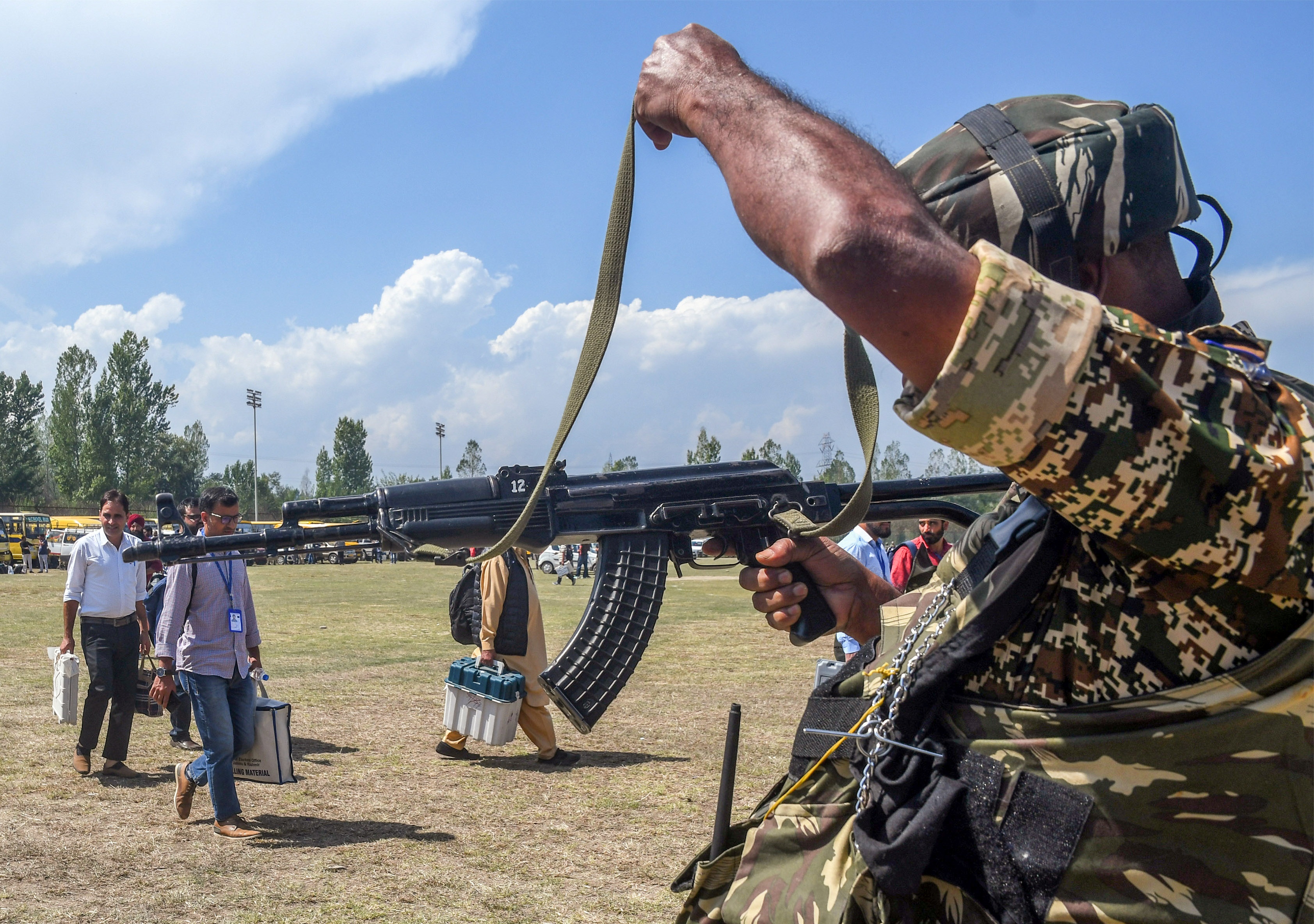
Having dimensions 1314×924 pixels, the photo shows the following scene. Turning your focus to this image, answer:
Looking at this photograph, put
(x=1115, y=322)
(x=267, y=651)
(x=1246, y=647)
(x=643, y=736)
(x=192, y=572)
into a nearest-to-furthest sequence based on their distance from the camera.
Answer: (x=1115, y=322) → (x=1246, y=647) → (x=192, y=572) → (x=643, y=736) → (x=267, y=651)

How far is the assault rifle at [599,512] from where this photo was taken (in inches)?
134

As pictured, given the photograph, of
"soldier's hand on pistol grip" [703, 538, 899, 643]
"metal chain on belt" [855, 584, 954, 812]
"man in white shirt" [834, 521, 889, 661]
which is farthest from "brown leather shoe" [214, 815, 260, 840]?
"metal chain on belt" [855, 584, 954, 812]

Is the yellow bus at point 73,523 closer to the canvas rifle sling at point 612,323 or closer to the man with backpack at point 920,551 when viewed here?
the man with backpack at point 920,551

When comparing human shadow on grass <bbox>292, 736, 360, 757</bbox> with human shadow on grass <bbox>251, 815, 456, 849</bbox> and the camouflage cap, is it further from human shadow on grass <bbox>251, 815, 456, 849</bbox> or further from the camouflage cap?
the camouflage cap

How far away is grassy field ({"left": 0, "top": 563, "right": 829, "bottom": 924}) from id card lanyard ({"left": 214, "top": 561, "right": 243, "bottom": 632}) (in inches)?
55.3

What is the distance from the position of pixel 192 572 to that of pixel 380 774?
263 cm

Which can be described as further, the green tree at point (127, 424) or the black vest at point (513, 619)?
the green tree at point (127, 424)

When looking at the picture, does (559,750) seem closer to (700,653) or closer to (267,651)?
(700,653)

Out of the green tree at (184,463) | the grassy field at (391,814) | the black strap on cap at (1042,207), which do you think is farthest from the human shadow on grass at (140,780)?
the green tree at (184,463)

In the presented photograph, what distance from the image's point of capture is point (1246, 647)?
1.22 m

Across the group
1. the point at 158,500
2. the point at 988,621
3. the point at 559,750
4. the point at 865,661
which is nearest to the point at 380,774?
the point at 559,750

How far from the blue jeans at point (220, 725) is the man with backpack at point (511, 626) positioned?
6.17 feet

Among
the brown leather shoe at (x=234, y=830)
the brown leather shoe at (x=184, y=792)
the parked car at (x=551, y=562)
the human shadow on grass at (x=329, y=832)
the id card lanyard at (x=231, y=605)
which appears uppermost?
the id card lanyard at (x=231, y=605)

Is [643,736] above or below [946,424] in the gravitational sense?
below
